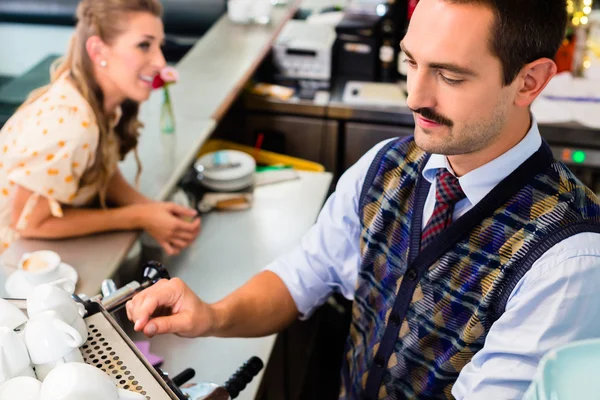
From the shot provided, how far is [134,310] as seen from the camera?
3.51 feet

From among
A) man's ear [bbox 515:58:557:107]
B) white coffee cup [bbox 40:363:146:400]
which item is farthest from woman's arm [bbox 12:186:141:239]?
man's ear [bbox 515:58:557:107]

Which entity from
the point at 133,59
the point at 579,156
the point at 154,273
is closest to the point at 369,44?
the point at 579,156

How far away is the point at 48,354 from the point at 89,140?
1020 mm

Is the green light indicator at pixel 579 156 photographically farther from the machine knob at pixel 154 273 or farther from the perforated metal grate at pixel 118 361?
the perforated metal grate at pixel 118 361

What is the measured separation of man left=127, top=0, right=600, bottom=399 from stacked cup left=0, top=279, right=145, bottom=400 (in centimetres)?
23

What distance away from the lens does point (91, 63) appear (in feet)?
6.08

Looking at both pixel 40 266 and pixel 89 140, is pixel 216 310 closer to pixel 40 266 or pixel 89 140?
pixel 40 266

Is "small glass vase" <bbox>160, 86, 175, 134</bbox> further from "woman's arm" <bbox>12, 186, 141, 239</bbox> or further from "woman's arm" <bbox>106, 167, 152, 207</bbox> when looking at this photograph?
"woman's arm" <bbox>12, 186, 141, 239</bbox>

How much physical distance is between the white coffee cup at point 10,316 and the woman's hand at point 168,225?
1025mm

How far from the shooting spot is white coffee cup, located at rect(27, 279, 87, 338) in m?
0.83

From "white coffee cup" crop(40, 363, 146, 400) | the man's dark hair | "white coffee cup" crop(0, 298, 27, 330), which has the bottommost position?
"white coffee cup" crop(0, 298, 27, 330)

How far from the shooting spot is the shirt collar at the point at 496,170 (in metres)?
1.13

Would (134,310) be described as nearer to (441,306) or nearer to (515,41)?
(441,306)

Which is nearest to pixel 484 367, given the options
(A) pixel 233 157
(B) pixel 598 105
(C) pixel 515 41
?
(C) pixel 515 41
